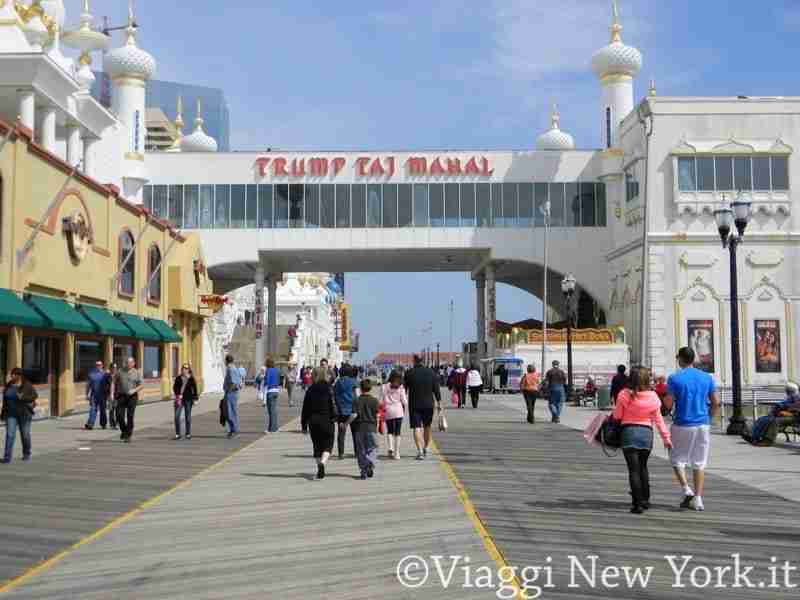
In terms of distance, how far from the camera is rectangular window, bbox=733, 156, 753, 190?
144 feet

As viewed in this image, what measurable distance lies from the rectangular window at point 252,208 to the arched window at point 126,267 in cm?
1838

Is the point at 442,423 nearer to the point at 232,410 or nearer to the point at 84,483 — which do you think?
the point at 232,410

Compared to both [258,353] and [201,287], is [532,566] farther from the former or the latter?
[258,353]

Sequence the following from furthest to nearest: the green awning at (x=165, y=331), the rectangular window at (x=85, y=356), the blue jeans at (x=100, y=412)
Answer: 1. the green awning at (x=165, y=331)
2. the rectangular window at (x=85, y=356)
3. the blue jeans at (x=100, y=412)

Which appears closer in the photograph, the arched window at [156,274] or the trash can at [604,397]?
the trash can at [604,397]

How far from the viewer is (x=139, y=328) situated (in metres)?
32.5

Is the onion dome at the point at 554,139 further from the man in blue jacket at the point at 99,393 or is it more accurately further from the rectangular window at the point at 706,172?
the man in blue jacket at the point at 99,393

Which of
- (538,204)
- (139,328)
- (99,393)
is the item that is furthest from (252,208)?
(99,393)

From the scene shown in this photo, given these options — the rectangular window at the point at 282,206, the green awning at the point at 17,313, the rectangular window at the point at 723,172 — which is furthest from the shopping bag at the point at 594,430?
the rectangular window at the point at 282,206

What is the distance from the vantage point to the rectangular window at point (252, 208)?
52.5 m

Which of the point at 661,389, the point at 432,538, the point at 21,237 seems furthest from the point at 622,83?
the point at 432,538

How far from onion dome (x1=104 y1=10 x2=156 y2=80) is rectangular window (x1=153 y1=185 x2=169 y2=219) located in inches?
268

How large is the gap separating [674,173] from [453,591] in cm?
4099

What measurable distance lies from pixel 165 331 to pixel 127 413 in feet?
58.2
